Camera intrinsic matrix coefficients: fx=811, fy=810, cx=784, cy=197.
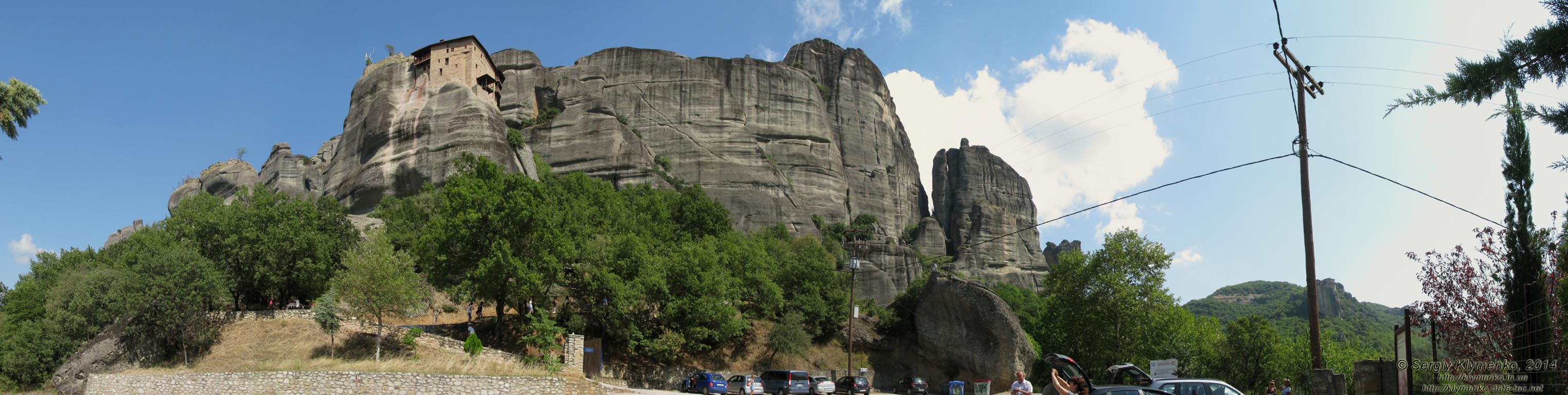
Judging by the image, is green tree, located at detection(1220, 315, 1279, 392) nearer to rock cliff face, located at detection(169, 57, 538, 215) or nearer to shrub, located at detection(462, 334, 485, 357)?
shrub, located at detection(462, 334, 485, 357)

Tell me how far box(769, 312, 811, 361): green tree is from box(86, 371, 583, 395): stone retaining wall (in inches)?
703

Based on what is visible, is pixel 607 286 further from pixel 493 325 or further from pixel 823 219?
pixel 823 219

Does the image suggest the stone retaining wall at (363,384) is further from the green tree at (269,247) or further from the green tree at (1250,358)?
the green tree at (1250,358)

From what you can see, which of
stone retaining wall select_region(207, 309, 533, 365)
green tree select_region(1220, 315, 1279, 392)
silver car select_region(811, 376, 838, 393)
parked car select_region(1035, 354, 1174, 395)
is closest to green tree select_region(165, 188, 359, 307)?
stone retaining wall select_region(207, 309, 533, 365)

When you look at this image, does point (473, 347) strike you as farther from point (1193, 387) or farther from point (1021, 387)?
point (1193, 387)

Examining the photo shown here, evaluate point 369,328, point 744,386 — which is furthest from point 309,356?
point 744,386

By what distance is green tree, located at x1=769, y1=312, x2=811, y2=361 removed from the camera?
4278 centimetres

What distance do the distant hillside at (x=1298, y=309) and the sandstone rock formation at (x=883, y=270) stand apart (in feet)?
127

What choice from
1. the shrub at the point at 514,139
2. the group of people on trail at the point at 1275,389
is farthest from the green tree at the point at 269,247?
the shrub at the point at 514,139

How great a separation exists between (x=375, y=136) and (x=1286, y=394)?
239ft

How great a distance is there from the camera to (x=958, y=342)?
45594 mm

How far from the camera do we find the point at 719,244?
50.7 metres

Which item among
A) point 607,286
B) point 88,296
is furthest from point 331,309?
point 88,296

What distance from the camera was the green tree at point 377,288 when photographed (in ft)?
92.1
